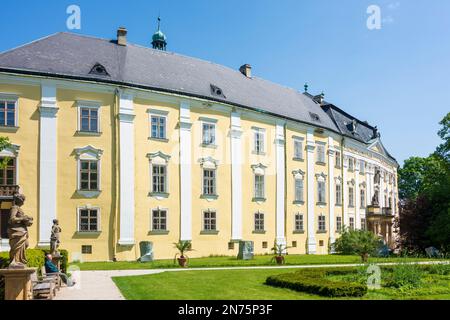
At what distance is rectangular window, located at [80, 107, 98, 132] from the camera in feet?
90.1

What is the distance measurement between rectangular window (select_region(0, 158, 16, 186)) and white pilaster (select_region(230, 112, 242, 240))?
13493 mm

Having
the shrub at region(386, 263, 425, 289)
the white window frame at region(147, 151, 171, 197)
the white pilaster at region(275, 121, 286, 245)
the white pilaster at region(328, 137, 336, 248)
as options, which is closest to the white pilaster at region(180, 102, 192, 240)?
the white window frame at region(147, 151, 171, 197)

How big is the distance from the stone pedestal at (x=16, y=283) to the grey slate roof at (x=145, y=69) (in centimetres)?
1796

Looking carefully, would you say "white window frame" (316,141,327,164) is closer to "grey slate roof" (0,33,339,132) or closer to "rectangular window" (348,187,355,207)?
"grey slate roof" (0,33,339,132)

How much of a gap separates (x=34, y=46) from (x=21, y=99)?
3756 mm

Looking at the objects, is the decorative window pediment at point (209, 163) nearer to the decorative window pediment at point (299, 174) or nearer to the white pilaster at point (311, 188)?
the decorative window pediment at point (299, 174)

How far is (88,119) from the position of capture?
27.6 metres

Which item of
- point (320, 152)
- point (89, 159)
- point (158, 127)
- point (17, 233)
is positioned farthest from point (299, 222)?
point (17, 233)

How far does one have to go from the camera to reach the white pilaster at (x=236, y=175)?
1272 inches

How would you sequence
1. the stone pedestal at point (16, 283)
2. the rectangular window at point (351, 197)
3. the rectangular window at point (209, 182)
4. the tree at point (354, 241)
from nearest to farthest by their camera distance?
the stone pedestal at point (16, 283), the tree at point (354, 241), the rectangular window at point (209, 182), the rectangular window at point (351, 197)

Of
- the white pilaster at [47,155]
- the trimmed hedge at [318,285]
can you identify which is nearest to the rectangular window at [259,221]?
the white pilaster at [47,155]

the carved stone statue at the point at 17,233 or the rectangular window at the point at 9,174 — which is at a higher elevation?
the rectangular window at the point at 9,174

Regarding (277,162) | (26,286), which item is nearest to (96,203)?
(277,162)
